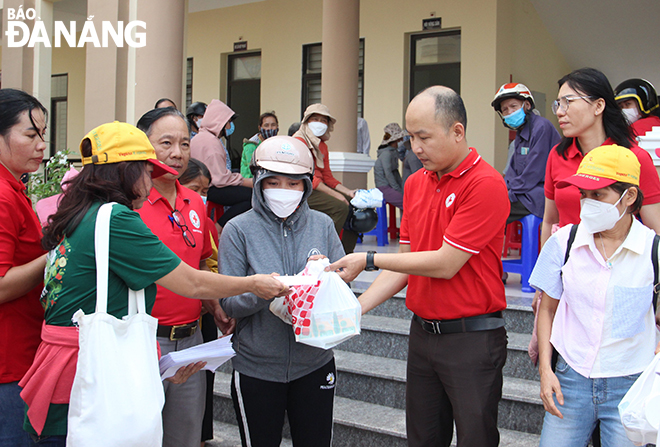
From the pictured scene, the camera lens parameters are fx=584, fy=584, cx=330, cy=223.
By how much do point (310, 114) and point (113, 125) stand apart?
391 centimetres

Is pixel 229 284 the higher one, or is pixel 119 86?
pixel 119 86

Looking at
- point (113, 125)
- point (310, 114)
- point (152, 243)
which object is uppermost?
point (310, 114)

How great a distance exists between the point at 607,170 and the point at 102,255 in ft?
6.28

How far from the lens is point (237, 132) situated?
13.4 meters

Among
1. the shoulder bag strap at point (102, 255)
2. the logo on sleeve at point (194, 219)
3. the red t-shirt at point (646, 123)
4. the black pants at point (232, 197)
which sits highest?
the red t-shirt at point (646, 123)

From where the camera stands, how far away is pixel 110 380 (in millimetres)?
1885

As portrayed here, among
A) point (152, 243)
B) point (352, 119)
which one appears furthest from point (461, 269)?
point (352, 119)

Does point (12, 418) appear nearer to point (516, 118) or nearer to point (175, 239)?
point (175, 239)

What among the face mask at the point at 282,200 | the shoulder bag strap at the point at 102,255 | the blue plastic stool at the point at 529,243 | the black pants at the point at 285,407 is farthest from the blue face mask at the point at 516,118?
the shoulder bag strap at the point at 102,255

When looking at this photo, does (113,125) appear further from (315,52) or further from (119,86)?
(315,52)

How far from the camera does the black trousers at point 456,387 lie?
249cm

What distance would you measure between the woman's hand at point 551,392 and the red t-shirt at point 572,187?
92cm

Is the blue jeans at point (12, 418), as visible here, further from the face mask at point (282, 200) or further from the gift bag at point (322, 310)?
the face mask at point (282, 200)

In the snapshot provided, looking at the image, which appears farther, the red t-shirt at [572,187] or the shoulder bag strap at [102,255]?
the red t-shirt at [572,187]
